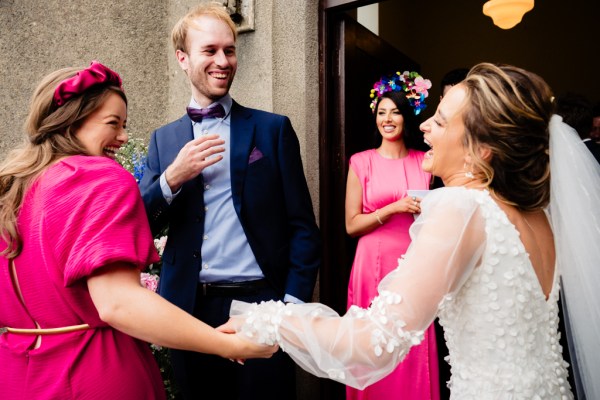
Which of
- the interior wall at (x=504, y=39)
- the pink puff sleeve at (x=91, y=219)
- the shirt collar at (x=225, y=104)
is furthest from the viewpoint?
the interior wall at (x=504, y=39)

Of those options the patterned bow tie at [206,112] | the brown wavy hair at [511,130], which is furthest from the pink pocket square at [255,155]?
the brown wavy hair at [511,130]

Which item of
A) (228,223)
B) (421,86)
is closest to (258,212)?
(228,223)

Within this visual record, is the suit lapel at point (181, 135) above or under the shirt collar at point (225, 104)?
under

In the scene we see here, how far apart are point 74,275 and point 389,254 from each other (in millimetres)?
2341

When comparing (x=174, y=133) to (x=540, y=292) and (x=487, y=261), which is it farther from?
(x=540, y=292)

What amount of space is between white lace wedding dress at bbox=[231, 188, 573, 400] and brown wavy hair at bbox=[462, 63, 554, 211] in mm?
113

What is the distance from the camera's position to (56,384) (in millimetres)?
1311

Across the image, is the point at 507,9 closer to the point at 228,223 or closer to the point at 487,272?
the point at 228,223

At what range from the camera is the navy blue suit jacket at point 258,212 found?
2172 millimetres

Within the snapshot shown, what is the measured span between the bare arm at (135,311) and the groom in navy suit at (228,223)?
0.83m

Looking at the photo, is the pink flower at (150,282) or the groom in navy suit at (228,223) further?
the pink flower at (150,282)

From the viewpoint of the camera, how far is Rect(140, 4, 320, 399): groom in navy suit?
2.15 m

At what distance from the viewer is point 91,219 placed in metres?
1.25

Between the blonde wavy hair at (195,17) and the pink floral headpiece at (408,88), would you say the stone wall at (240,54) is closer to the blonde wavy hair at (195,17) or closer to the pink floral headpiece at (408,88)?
the pink floral headpiece at (408,88)
